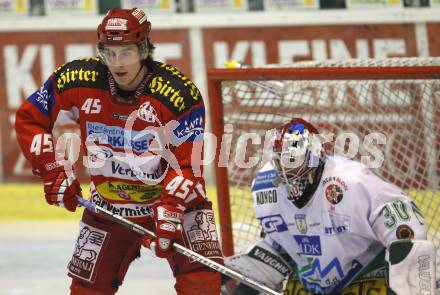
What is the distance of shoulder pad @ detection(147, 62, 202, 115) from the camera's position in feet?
13.7

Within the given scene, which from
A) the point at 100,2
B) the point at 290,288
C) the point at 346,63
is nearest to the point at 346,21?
the point at 100,2

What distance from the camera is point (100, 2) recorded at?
7.59 m

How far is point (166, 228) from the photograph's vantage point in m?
4.07

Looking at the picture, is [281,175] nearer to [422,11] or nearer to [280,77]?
[280,77]

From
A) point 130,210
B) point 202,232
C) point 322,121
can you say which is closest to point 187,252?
point 202,232

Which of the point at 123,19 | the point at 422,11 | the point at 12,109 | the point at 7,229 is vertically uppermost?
the point at 123,19

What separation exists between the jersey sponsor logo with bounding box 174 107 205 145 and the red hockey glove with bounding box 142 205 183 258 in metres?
0.26

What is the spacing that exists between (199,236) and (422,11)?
328 centimetres

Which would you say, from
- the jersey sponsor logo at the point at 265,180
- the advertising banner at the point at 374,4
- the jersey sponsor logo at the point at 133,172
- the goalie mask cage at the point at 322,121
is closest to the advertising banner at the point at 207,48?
the advertising banner at the point at 374,4

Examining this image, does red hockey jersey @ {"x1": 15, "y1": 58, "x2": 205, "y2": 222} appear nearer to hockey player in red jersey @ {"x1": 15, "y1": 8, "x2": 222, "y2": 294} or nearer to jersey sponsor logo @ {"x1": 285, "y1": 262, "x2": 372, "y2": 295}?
hockey player in red jersey @ {"x1": 15, "y1": 8, "x2": 222, "y2": 294}

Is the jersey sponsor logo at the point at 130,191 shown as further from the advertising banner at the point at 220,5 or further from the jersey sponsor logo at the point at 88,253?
the advertising banner at the point at 220,5

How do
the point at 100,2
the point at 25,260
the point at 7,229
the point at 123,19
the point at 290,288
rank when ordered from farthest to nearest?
the point at 100,2, the point at 7,229, the point at 25,260, the point at 290,288, the point at 123,19

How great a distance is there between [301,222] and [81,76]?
39.9 inches

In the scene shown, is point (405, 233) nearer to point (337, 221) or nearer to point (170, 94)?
point (337, 221)
